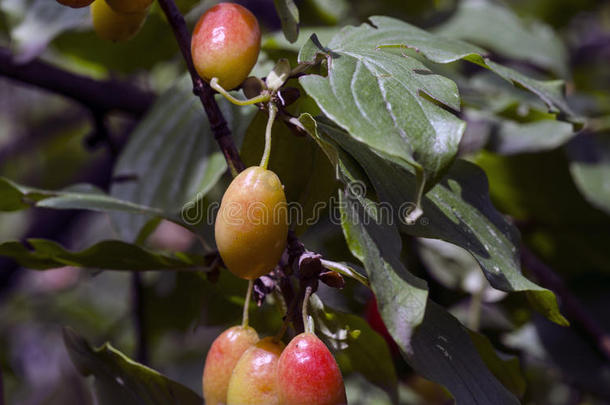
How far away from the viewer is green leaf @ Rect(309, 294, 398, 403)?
53cm

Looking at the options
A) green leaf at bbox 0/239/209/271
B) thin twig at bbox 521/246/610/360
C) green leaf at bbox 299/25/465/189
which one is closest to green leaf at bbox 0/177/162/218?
green leaf at bbox 0/239/209/271

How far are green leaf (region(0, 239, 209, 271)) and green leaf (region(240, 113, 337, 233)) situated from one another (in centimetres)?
10

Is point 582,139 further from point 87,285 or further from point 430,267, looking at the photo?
point 87,285

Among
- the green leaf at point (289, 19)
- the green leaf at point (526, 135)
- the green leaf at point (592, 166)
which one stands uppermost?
the green leaf at point (289, 19)

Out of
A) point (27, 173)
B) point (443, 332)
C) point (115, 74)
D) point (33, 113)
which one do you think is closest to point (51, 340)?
point (27, 173)

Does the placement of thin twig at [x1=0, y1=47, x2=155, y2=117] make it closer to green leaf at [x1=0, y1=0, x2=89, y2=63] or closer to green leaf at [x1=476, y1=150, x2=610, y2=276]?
green leaf at [x1=0, y1=0, x2=89, y2=63]

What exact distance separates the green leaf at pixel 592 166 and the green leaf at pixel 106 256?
2.22ft

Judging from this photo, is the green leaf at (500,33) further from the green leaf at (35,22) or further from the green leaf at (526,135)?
the green leaf at (35,22)

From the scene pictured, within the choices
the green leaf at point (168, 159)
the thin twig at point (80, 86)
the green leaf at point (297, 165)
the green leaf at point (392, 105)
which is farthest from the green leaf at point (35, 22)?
the green leaf at point (392, 105)

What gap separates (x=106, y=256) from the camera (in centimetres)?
62

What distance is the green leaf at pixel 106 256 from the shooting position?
2.01 ft

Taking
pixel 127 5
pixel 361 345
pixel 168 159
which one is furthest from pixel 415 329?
pixel 168 159

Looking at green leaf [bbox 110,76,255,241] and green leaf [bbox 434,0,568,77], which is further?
green leaf [bbox 434,0,568,77]

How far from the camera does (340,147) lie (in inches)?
19.9
